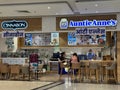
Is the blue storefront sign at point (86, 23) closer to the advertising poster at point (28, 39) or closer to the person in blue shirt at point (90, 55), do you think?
the person in blue shirt at point (90, 55)

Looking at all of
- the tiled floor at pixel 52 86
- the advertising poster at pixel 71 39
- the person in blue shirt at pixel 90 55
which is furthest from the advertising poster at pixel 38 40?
the tiled floor at pixel 52 86

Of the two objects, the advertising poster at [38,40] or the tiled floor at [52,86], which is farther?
the advertising poster at [38,40]

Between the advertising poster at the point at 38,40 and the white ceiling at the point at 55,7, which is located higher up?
the white ceiling at the point at 55,7

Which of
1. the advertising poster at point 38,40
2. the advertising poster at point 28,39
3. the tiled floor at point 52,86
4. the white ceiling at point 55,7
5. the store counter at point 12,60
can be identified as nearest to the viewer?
the tiled floor at point 52,86

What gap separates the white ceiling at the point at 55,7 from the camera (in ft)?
37.0

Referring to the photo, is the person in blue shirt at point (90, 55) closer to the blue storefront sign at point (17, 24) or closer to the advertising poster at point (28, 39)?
the advertising poster at point (28, 39)

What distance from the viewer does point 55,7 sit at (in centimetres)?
1238

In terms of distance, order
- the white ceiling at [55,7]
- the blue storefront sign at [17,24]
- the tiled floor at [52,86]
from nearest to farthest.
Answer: the tiled floor at [52,86] → the white ceiling at [55,7] → the blue storefront sign at [17,24]

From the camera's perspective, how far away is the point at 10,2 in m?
11.4

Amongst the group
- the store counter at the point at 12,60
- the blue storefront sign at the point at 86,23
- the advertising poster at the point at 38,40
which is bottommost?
the store counter at the point at 12,60

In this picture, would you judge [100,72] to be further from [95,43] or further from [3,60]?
[3,60]

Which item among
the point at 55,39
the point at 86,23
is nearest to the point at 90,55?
the point at 55,39

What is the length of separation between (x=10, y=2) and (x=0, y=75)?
5.58 m

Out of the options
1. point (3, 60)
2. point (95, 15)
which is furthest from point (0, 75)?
point (95, 15)
